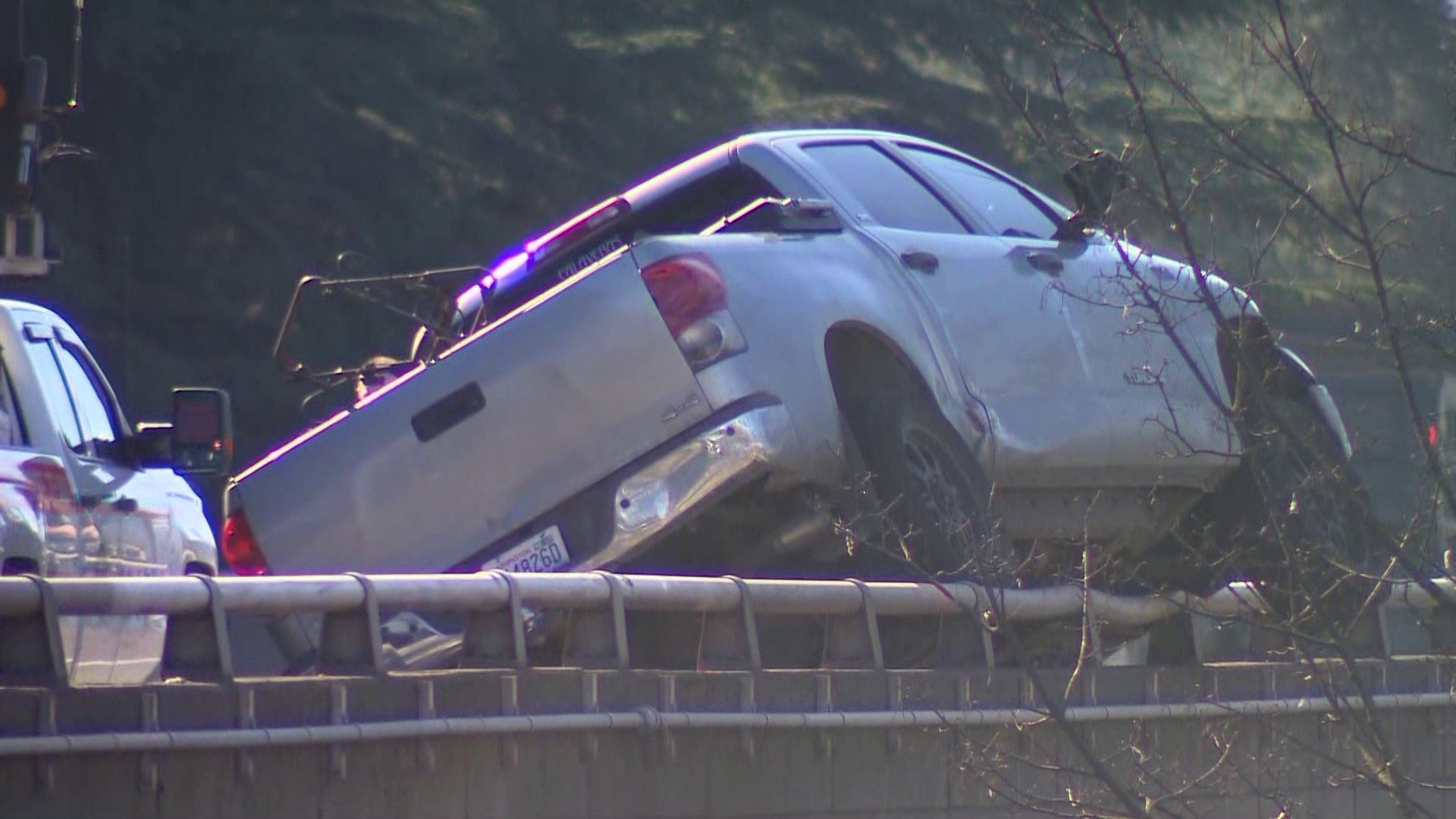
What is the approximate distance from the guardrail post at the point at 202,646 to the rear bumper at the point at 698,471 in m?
2.21

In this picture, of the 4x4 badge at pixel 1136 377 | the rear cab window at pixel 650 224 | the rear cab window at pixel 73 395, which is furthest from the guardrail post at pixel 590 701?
the rear cab window at pixel 73 395

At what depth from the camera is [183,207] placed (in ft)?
70.2

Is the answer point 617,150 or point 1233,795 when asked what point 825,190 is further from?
point 617,150

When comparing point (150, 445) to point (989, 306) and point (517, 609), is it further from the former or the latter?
point (517, 609)

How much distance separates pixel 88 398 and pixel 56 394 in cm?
57

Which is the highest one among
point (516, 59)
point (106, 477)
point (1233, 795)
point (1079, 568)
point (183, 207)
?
point (516, 59)

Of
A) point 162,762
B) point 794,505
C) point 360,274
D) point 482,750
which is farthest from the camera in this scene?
point 360,274

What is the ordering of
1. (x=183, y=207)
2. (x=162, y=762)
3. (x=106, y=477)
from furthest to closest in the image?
1. (x=183, y=207)
2. (x=106, y=477)
3. (x=162, y=762)

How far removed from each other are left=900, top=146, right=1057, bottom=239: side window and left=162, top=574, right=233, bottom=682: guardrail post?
15.1ft

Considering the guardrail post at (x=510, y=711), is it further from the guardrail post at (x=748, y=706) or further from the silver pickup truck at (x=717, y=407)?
the silver pickup truck at (x=717, y=407)

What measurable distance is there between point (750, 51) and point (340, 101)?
4.15 meters

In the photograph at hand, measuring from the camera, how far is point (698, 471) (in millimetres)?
7422

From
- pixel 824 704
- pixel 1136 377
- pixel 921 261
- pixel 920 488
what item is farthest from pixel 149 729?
pixel 1136 377

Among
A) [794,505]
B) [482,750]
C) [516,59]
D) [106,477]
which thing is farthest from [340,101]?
[482,750]
